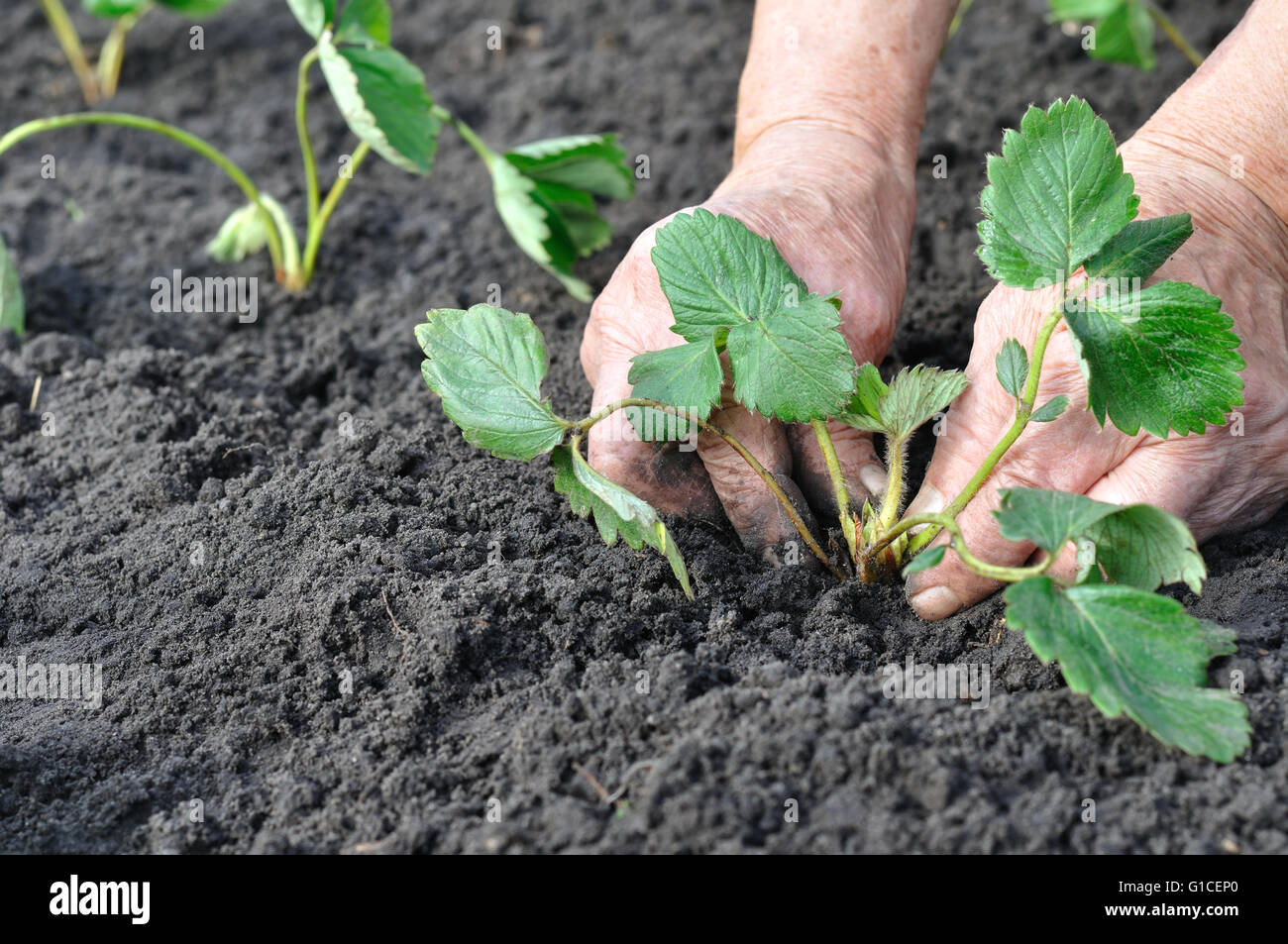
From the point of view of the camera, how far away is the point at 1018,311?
1567 millimetres

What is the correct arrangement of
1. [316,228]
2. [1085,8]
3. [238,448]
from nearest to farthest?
[238,448] < [316,228] < [1085,8]

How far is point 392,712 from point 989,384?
0.87 meters

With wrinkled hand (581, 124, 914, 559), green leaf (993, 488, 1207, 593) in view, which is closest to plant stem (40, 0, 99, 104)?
wrinkled hand (581, 124, 914, 559)

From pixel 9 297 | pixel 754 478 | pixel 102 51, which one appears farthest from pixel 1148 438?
pixel 102 51

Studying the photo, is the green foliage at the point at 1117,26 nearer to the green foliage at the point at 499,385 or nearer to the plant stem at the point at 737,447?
the plant stem at the point at 737,447

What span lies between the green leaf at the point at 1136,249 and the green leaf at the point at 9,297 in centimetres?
192

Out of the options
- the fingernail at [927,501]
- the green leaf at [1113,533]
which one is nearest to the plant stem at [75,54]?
the fingernail at [927,501]

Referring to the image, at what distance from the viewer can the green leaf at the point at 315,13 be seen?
214cm

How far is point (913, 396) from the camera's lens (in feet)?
4.89

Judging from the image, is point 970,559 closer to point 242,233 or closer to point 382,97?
point 382,97

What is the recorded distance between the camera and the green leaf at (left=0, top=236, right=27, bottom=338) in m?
2.24

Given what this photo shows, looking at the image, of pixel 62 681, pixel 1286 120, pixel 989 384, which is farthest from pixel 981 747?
pixel 62 681

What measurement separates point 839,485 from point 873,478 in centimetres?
13

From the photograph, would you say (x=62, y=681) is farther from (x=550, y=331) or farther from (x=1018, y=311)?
(x=1018, y=311)
